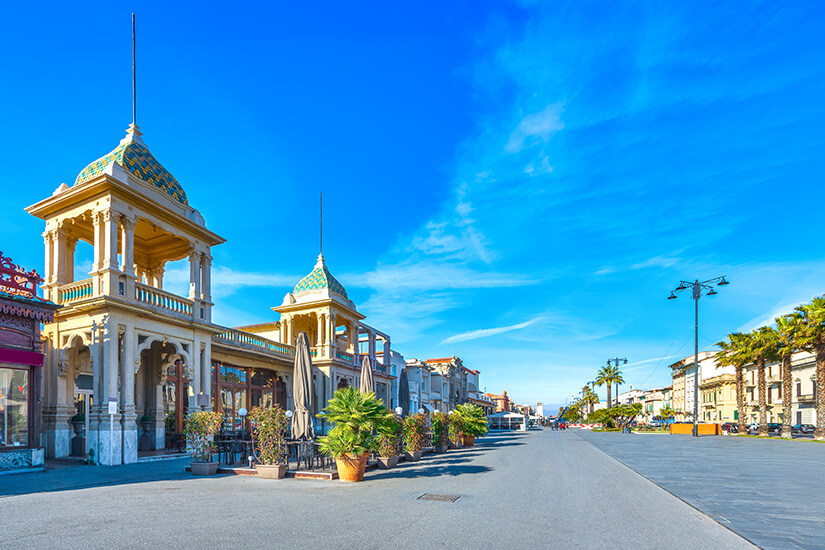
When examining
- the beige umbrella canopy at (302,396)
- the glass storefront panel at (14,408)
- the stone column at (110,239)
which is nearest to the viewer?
the glass storefront panel at (14,408)

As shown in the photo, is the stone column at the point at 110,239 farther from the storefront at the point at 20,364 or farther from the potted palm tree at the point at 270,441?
the potted palm tree at the point at 270,441

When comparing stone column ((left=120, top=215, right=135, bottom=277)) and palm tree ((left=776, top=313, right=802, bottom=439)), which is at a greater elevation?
stone column ((left=120, top=215, right=135, bottom=277))

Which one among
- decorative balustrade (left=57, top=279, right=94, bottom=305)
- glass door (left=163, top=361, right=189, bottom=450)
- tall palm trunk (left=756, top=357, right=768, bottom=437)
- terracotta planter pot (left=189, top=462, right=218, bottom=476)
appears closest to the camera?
terracotta planter pot (left=189, top=462, right=218, bottom=476)

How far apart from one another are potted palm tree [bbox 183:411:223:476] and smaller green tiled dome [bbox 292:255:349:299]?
63.8ft

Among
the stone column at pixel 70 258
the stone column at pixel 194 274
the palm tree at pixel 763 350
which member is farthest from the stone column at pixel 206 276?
the palm tree at pixel 763 350

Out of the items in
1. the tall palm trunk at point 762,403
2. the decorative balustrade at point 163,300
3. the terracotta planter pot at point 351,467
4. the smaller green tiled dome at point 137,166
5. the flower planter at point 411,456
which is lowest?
the tall palm trunk at point 762,403

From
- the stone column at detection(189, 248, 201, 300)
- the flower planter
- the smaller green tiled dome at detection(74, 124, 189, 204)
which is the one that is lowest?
the flower planter

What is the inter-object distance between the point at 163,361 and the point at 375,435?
40.2 feet

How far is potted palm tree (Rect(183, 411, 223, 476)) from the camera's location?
14.7 metres

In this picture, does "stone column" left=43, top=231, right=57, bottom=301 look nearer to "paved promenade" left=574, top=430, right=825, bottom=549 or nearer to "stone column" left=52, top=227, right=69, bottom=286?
"stone column" left=52, top=227, right=69, bottom=286

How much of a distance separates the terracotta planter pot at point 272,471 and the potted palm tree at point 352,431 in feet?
3.99

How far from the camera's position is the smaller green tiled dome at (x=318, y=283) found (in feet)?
113

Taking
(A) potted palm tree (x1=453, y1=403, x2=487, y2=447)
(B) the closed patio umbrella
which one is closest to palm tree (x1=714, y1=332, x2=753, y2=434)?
(A) potted palm tree (x1=453, y1=403, x2=487, y2=447)

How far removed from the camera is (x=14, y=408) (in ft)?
50.8
